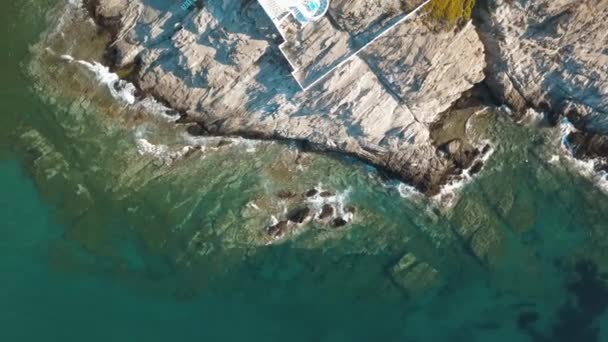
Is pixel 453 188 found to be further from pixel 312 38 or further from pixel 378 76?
pixel 312 38

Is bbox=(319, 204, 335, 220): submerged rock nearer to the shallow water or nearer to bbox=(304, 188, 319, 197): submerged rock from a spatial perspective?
the shallow water

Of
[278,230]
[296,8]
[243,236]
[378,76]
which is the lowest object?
[278,230]

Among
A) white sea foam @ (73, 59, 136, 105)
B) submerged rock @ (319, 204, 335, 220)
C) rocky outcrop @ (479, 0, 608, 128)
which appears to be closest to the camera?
rocky outcrop @ (479, 0, 608, 128)

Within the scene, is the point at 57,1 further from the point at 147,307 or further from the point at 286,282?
the point at 286,282

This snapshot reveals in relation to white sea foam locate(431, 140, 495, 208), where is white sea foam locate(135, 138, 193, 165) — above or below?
above

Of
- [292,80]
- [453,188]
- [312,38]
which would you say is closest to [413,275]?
[453,188]

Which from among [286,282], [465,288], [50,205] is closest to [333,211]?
[286,282]

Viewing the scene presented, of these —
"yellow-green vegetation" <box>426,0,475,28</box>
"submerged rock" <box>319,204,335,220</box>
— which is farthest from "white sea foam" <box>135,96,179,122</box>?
"yellow-green vegetation" <box>426,0,475,28</box>

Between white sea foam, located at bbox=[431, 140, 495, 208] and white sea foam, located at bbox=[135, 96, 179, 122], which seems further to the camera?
white sea foam, located at bbox=[431, 140, 495, 208]
